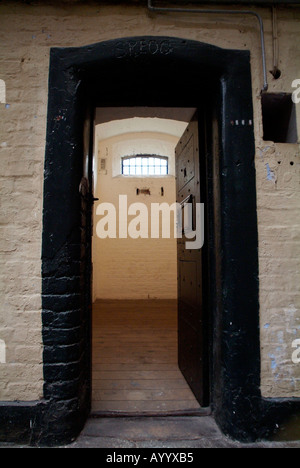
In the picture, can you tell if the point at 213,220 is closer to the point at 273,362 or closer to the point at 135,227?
the point at 273,362

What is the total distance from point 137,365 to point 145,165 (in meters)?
5.20

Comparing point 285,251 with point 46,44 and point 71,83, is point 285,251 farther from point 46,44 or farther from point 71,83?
point 46,44

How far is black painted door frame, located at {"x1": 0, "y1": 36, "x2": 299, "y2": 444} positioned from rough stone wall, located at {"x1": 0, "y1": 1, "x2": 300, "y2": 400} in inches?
2.6

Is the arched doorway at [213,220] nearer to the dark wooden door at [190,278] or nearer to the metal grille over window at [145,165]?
the dark wooden door at [190,278]

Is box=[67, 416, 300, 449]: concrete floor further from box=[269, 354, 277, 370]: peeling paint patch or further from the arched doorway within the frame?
box=[269, 354, 277, 370]: peeling paint patch

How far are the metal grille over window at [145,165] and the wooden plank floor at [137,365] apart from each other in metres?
3.61

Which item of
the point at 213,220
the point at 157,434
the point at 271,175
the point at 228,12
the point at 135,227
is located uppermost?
the point at 228,12

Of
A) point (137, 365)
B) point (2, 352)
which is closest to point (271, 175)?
point (2, 352)

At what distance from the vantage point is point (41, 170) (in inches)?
72.3

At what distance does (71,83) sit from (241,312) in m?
1.90

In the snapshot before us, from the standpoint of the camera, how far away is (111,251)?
654 centimetres

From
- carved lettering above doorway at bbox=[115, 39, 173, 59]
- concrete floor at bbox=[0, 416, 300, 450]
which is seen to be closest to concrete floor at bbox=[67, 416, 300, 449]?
concrete floor at bbox=[0, 416, 300, 450]
